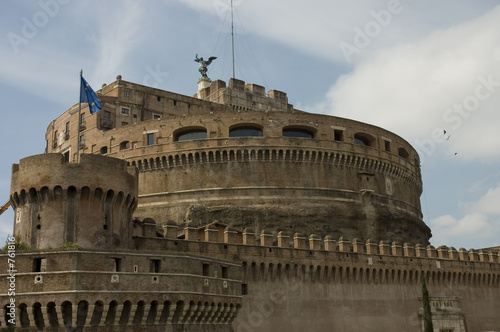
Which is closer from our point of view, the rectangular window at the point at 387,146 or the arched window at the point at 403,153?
the rectangular window at the point at 387,146

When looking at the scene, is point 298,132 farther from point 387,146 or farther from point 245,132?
point 387,146

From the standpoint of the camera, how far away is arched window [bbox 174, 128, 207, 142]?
51.8 m

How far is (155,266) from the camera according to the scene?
25578 mm

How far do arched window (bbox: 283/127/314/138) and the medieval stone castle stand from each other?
123 millimetres

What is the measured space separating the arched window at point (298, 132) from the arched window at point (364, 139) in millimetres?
4806

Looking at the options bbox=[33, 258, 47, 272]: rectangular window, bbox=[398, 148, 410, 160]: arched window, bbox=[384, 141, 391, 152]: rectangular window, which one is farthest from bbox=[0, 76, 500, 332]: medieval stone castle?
bbox=[384, 141, 391, 152]: rectangular window

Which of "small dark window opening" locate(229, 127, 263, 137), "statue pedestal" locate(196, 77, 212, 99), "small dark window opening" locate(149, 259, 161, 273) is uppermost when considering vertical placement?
"statue pedestal" locate(196, 77, 212, 99)

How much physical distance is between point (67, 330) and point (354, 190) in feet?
111

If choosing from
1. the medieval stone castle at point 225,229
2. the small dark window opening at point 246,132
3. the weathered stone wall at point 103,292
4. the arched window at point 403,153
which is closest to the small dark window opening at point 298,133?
the medieval stone castle at point 225,229

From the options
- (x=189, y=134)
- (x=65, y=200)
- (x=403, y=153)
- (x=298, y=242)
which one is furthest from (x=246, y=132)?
(x=65, y=200)

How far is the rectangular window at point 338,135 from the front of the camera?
177ft

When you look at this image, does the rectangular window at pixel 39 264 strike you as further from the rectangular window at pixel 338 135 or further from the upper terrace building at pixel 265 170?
the rectangular window at pixel 338 135

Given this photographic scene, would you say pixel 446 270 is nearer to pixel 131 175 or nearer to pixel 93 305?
pixel 131 175

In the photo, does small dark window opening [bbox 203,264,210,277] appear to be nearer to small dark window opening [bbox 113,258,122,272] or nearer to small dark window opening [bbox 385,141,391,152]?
small dark window opening [bbox 113,258,122,272]
